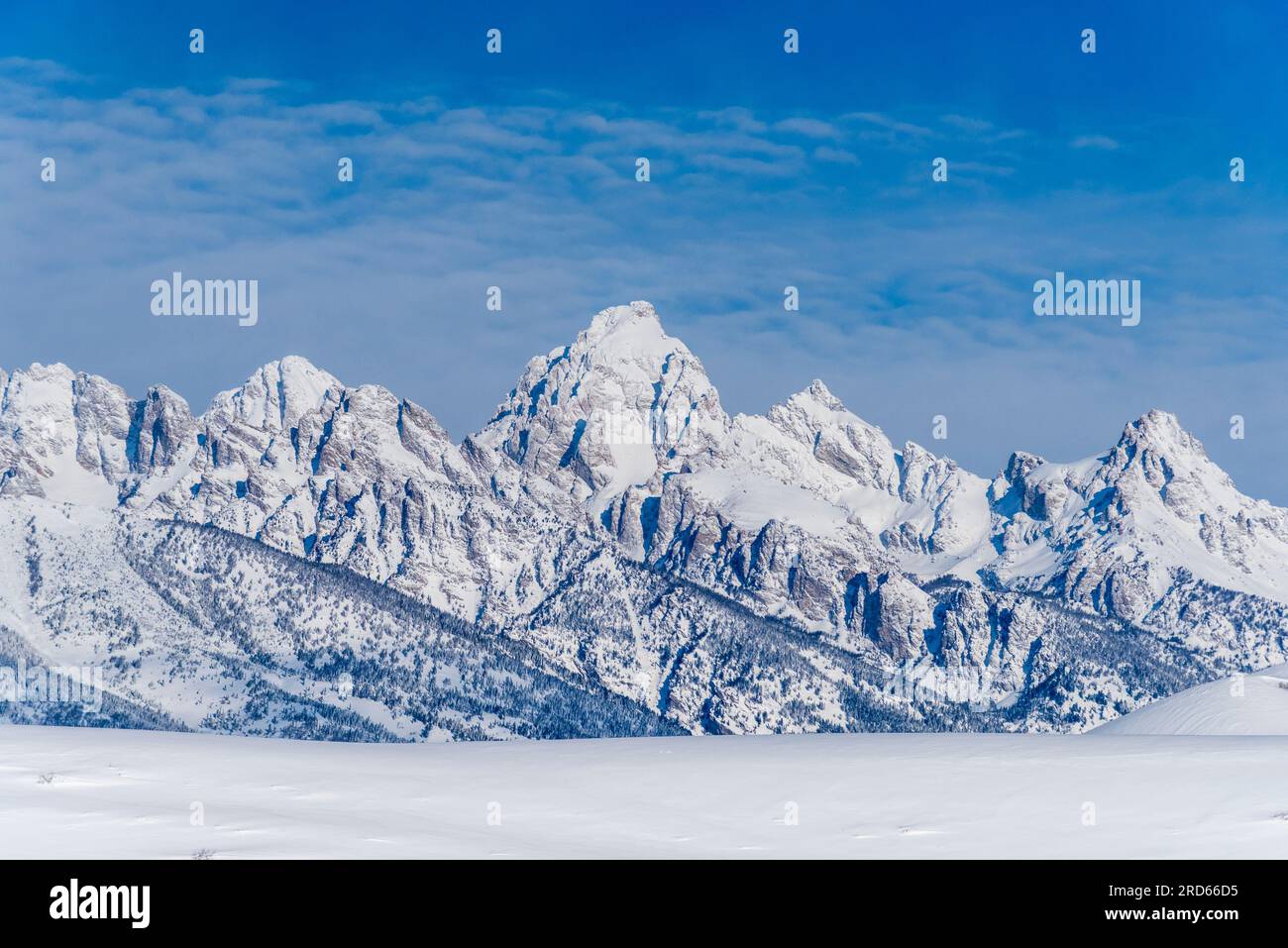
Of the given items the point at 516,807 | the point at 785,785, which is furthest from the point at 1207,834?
the point at 516,807

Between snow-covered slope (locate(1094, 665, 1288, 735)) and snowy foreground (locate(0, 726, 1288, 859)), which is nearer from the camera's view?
snowy foreground (locate(0, 726, 1288, 859))

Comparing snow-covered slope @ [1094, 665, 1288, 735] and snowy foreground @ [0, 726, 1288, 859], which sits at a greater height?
snowy foreground @ [0, 726, 1288, 859]

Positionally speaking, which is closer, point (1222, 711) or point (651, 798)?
point (651, 798)

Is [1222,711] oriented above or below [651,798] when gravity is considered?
below

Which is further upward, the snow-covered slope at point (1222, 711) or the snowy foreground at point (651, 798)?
the snowy foreground at point (651, 798)
